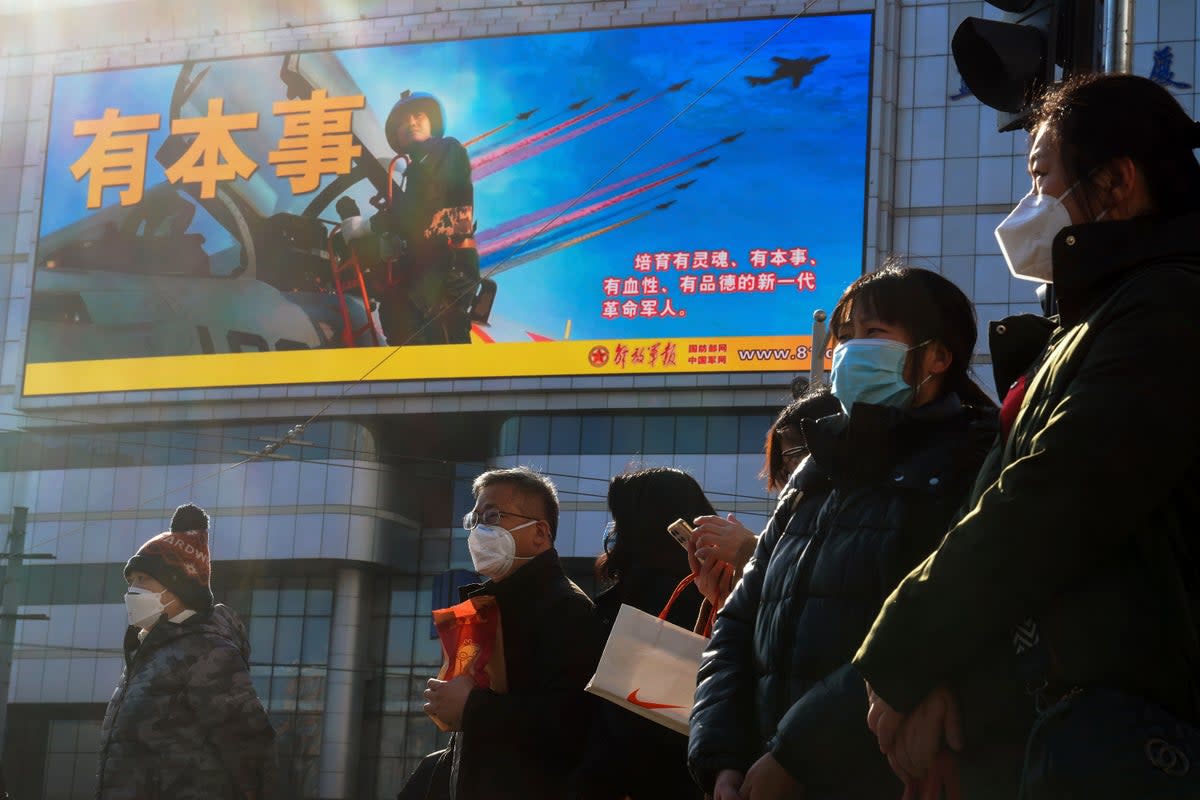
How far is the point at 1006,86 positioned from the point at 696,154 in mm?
23218

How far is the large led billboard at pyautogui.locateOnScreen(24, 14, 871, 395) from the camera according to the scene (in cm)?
2766

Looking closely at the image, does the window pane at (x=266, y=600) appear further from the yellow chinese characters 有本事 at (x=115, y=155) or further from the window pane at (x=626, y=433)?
the yellow chinese characters 有本事 at (x=115, y=155)

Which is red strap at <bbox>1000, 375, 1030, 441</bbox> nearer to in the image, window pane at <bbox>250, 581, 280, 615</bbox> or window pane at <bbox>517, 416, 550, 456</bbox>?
window pane at <bbox>517, 416, 550, 456</bbox>

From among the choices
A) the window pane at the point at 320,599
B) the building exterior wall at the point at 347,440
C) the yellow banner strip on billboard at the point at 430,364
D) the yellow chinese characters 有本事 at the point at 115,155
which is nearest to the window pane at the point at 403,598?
the building exterior wall at the point at 347,440

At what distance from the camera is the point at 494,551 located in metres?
5.03

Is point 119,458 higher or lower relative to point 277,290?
lower

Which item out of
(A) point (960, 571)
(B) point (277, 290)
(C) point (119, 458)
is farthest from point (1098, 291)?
(C) point (119, 458)

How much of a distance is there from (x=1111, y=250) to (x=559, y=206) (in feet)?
87.3

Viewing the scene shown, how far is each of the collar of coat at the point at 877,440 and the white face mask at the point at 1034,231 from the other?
0.44 meters

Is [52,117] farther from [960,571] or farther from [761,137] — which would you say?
[960,571]

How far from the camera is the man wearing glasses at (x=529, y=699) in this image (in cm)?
455

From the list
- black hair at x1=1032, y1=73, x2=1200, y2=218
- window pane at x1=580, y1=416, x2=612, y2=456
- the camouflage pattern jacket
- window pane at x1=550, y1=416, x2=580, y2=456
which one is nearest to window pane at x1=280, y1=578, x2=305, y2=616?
window pane at x1=550, y1=416, x2=580, y2=456

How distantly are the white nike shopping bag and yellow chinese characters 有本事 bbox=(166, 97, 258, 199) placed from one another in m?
27.4

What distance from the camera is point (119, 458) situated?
106 feet
